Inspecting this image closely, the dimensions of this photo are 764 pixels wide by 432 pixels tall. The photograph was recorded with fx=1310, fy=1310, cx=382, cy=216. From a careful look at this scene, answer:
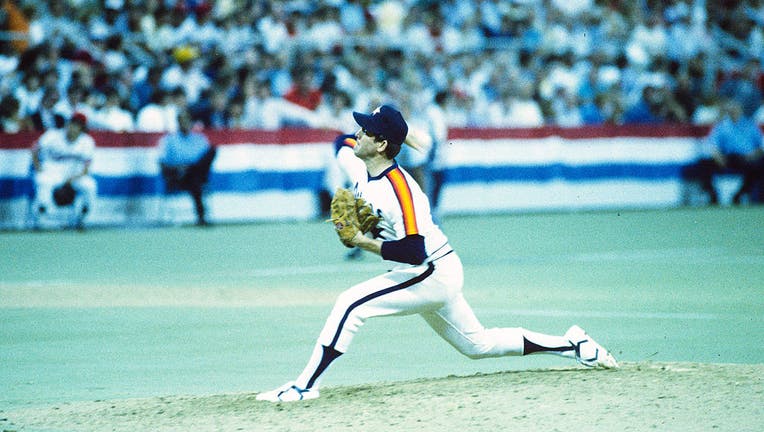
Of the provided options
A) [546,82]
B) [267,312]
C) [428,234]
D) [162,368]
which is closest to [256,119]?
[546,82]

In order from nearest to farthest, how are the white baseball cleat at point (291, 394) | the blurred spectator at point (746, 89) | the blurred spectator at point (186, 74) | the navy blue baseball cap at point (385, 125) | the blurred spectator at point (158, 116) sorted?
the white baseball cleat at point (291, 394) < the navy blue baseball cap at point (385, 125) < the blurred spectator at point (158, 116) < the blurred spectator at point (186, 74) < the blurred spectator at point (746, 89)

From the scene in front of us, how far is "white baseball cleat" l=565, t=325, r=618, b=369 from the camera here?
8.15 meters

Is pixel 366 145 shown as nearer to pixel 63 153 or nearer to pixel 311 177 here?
pixel 63 153

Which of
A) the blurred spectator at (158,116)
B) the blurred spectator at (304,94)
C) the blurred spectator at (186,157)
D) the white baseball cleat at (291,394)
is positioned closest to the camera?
the white baseball cleat at (291,394)

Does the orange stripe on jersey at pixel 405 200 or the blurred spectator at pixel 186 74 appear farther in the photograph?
the blurred spectator at pixel 186 74

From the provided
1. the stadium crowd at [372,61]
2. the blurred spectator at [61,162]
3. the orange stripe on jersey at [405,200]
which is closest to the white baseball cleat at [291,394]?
the orange stripe on jersey at [405,200]

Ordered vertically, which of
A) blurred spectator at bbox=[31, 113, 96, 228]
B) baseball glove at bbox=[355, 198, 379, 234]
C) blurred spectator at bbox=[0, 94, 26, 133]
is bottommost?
baseball glove at bbox=[355, 198, 379, 234]

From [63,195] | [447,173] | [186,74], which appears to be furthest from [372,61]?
[63,195]

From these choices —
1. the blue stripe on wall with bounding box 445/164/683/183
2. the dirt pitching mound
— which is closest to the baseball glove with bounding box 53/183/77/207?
the blue stripe on wall with bounding box 445/164/683/183

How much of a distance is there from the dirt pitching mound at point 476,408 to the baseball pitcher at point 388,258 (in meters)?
0.30

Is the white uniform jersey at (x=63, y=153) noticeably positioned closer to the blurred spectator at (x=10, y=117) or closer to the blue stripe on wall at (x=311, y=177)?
the blue stripe on wall at (x=311, y=177)

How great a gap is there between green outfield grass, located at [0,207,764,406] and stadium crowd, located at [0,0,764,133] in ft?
7.32

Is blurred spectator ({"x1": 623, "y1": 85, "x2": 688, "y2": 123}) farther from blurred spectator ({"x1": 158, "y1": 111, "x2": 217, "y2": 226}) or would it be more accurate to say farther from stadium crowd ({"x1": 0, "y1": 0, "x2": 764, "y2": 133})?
blurred spectator ({"x1": 158, "y1": 111, "x2": 217, "y2": 226})

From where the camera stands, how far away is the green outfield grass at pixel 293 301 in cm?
905
